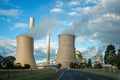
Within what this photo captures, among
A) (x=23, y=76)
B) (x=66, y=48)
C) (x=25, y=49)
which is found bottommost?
(x=23, y=76)

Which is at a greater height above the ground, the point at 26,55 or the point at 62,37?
the point at 62,37

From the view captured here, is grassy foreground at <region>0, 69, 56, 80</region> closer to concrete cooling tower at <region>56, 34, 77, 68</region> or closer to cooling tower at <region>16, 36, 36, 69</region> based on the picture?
cooling tower at <region>16, 36, 36, 69</region>

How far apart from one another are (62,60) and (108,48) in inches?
1606

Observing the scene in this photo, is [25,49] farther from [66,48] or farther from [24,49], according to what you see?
[66,48]

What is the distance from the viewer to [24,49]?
305 ft

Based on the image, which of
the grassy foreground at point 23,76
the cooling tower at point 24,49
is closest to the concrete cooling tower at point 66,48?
the cooling tower at point 24,49

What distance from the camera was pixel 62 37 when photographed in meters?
125

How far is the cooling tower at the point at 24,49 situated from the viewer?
90.9 metres

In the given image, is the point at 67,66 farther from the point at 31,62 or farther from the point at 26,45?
the point at 26,45

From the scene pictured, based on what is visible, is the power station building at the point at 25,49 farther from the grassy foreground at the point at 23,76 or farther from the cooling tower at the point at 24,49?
the grassy foreground at the point at 23,76

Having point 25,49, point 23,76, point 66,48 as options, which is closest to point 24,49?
point 25,49

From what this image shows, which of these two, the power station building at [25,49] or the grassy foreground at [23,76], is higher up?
the power station building at [25,49]

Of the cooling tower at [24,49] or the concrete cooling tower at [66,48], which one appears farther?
the concrete cooling tower at [66,48]

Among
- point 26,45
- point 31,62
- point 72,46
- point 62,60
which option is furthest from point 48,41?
point 26,45
